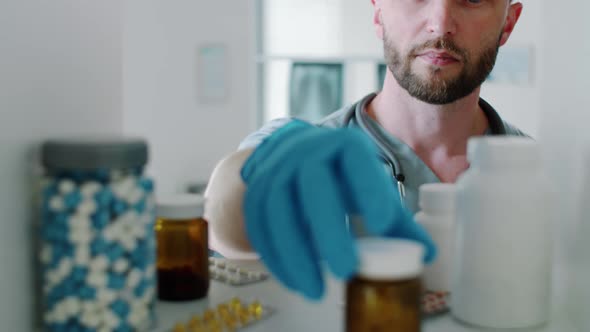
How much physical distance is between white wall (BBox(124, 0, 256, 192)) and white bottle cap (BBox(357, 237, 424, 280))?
2662mm

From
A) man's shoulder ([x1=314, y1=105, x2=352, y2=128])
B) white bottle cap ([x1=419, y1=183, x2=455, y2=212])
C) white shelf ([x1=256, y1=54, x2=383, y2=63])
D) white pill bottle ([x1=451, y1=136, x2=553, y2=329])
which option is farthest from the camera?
white shelf ([x1=256, y1=54, x2=383, y2=63])

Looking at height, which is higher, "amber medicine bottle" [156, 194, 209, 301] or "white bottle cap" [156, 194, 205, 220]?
"white bottle cap" [156, 194, 205, 220]

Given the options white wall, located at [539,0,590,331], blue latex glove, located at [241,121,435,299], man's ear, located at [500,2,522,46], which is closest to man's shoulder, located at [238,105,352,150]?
man's ear, located at [500,2,522,46]

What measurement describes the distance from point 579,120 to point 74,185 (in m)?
0.63

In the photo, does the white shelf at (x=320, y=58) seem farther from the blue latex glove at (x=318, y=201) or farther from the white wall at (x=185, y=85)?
the blue latex glove at (x=318, y=201)

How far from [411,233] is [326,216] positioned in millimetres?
129

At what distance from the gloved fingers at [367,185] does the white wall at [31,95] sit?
0.33 meters

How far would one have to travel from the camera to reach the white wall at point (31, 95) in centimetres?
60

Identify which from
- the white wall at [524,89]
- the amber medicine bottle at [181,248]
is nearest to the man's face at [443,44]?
the amber medicine bottle at [181,248]

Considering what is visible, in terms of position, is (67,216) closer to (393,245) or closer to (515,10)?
(393,245)

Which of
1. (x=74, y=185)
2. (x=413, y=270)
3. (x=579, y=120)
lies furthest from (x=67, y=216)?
(x=579, y=120)

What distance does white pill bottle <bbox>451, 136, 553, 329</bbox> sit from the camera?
0.61m

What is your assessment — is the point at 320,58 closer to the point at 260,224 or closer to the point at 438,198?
the point at 438,198

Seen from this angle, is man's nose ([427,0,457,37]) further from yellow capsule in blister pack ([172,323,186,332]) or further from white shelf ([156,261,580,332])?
yellow capsule in blister pack ([172,323,186,332])
